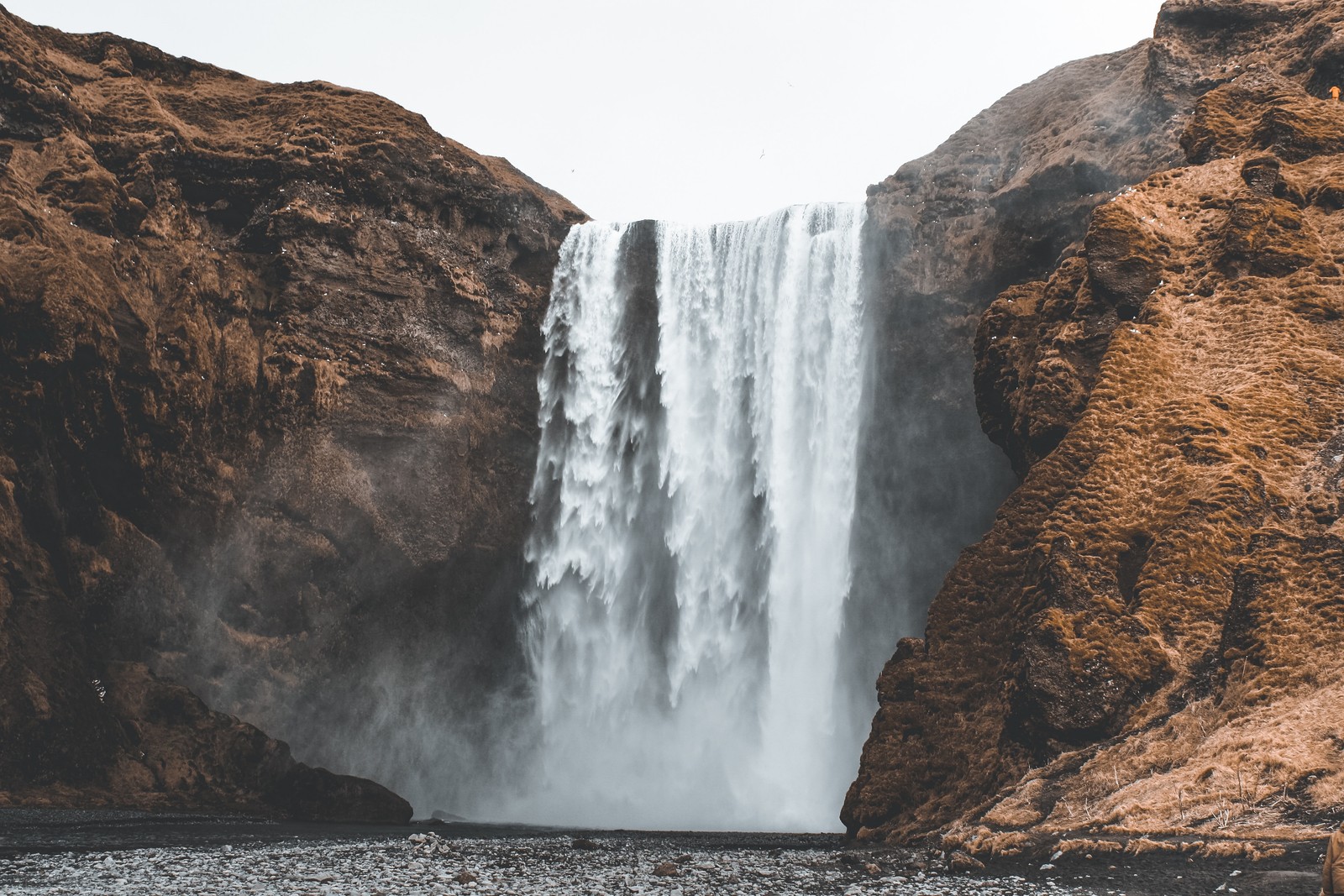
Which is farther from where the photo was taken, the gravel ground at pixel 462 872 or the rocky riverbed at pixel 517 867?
the gravel ground at pixel 462 872

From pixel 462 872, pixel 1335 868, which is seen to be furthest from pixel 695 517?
pixel 1335 868

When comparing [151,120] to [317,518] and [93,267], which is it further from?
[317,518]

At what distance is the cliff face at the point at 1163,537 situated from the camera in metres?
11.9

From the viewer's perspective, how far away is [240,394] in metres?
29.4

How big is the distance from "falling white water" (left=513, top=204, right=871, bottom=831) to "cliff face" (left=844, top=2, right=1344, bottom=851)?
1165cm

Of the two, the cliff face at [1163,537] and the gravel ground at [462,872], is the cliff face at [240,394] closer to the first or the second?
the gravel ground at [462,872]

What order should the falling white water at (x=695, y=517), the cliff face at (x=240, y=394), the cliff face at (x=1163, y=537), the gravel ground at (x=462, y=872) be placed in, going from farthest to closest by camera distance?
the falling white water at (x=695, y=517)
the cliff face at (x=240, y=394)
the cliff face at (x=1163, y=537)
the gravel ground at (x=462, y=872)

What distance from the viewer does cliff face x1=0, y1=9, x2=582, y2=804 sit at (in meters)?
23.7

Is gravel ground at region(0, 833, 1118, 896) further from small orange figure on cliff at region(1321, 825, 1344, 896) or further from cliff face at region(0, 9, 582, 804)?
cliff face at region(0, 9, 582, 804)

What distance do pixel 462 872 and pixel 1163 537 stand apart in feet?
32.5

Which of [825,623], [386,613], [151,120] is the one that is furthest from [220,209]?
[825,623]

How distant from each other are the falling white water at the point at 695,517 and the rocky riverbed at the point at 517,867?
9747 millimetres

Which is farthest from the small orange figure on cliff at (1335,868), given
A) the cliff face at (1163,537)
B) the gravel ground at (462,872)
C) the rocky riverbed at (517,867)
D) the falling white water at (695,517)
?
the falling white water at (695,517)

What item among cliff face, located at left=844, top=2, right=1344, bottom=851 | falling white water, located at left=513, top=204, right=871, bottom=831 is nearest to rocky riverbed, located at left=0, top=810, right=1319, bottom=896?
cliff face, located at left=844, top=2, right=1344, bottom=851
